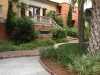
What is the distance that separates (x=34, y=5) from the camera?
2414 cm

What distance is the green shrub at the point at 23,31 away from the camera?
634 inches

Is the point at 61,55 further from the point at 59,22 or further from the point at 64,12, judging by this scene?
the point at 64,12

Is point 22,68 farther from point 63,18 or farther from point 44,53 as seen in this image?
point 63,18

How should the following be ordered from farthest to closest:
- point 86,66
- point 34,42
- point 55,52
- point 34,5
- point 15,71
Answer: point 34,5 → point 34,42 → point 55,52 → point 15,71 → point 86,66

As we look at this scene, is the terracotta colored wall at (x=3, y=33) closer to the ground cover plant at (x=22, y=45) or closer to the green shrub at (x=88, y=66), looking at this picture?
the ground cover plant at (x=22, y=45)

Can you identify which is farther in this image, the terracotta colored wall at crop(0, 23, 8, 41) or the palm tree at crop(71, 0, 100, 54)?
the terracotta colored wall at crop(0, 23, 8, 41)

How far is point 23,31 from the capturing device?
16.2 meters

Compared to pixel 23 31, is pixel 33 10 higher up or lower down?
higher up

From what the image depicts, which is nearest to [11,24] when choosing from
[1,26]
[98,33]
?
[1,26]

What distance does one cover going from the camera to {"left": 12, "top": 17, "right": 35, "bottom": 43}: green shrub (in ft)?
52.9

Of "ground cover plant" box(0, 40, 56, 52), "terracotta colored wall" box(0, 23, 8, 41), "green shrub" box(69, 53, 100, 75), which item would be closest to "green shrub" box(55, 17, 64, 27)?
"ground cover plant" box(0, 40, 56, 52)

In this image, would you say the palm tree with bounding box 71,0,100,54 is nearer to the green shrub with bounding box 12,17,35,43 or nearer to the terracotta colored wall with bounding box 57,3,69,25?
the green shrub with bounding box 12,17,35,43

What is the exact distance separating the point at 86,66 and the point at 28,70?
116 inches

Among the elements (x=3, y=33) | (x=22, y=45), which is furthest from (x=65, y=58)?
(x=3, y=33)
